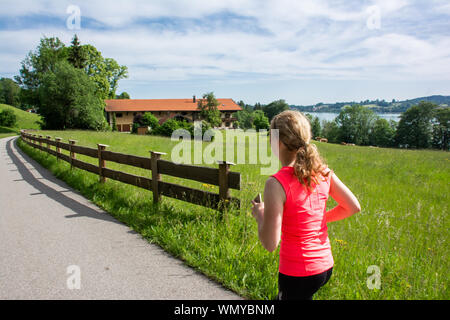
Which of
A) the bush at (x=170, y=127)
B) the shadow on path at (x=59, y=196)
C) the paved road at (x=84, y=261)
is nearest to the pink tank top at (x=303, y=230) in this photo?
the paved road at (x=84, y=261)

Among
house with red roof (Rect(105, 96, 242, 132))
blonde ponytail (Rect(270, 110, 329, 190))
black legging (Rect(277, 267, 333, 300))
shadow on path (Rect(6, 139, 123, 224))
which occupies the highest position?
house with red roof (Rect(105, 96, 242, 132))

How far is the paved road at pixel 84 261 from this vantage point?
3.16 meters

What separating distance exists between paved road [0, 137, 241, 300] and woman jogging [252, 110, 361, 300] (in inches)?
59.2

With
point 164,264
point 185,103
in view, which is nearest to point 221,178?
point 164,264

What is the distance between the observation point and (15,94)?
359 feet

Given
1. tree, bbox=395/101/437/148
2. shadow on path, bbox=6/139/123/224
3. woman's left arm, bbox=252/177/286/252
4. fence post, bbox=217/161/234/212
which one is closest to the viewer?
woman's left arm, bbox=252/177/286/252

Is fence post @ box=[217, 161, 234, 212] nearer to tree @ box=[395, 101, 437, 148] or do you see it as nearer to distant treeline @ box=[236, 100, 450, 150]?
distant treeline @ box=[236, 100, 450, 150]

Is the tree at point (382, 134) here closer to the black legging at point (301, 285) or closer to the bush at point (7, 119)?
the black legging at point (301, 285)

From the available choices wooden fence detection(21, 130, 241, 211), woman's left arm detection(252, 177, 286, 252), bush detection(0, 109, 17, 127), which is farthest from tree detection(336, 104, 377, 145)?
woman's left arm detection(252, 177, 286, 252)

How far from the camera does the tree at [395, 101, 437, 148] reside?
74688mm
